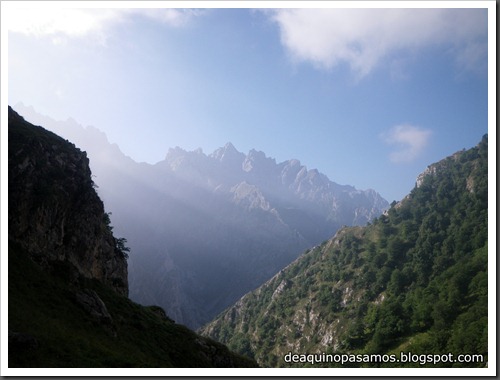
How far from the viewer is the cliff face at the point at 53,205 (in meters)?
30.1

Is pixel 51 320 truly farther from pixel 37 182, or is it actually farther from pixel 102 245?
pixel 102 245

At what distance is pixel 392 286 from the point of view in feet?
357

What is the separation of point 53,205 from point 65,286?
28.7 feet

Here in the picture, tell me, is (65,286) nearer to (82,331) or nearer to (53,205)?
(82,331)

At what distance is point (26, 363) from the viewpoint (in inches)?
733

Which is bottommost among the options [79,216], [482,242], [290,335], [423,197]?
[290,335]

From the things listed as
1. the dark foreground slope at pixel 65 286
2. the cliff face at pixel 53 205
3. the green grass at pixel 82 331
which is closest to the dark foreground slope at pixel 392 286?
the green grass at pixel 82 331

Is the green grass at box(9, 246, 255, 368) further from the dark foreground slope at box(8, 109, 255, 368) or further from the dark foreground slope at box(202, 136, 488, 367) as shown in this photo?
the dark foreground slope at box(202, 136, 488, 367)

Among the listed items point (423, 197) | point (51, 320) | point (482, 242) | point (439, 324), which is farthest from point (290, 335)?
point (51, 320)

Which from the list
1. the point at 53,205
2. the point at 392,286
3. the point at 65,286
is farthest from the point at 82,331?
the point at 392,286

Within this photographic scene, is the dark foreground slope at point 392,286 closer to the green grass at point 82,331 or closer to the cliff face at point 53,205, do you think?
the green grass at point 82,331

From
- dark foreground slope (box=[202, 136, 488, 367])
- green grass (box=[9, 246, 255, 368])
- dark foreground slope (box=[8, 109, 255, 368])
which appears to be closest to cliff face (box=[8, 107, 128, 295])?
dark foreground slope (box=[8, 109, 255, 368])

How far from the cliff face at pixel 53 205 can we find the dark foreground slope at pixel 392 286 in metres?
54.1

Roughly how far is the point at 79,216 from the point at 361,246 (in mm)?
125677
